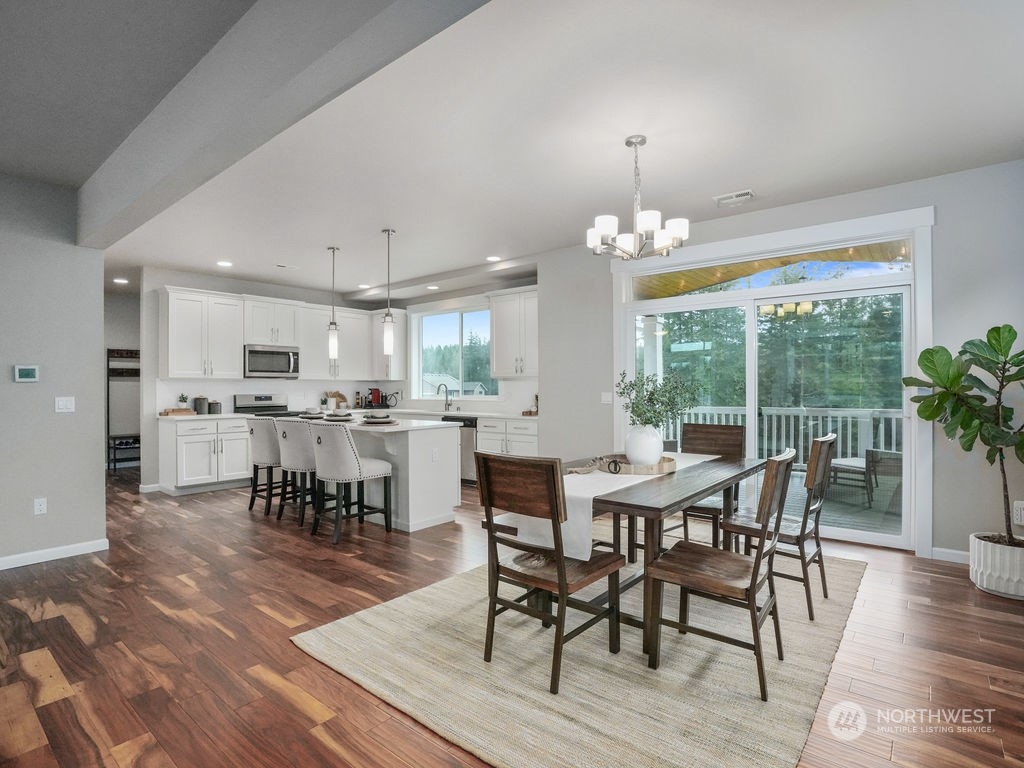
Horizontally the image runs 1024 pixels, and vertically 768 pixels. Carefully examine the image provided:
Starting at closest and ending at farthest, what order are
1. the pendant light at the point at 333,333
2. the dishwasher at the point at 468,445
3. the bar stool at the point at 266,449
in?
the pendant light at the point at 333,333, the bar stool at the point at 266,449, the dishwasher at the point at 468,445

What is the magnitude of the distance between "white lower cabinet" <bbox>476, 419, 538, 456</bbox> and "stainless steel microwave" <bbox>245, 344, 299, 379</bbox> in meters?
2.66

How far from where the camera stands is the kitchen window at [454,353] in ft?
23.6

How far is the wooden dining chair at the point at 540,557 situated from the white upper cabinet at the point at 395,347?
19.2 feet

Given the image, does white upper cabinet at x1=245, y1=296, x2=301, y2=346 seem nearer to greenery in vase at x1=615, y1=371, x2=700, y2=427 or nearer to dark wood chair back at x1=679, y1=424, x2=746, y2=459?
dark wood chair back at x1=679, y1=424, x2=746, y2=459

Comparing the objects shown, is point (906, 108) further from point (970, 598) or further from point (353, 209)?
point (353, 209)

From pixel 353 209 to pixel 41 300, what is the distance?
225 cm

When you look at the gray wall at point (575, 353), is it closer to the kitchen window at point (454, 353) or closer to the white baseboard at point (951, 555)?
the kitchen window at point (454, 353)

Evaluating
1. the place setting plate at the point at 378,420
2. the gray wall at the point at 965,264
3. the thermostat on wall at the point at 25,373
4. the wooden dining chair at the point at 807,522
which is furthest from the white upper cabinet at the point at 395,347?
the wooden dining chair at the point at 807,522

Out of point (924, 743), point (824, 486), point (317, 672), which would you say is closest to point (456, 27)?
point (317, 672)

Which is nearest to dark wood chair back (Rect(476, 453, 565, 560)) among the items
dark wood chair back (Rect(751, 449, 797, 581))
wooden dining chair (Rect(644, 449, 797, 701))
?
wooden dining chair (Rect(644, 449, 797, 701))

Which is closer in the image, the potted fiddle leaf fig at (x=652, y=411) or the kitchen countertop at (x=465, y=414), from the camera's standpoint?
the potted fiddle leaf fig at (x=652, y=411)

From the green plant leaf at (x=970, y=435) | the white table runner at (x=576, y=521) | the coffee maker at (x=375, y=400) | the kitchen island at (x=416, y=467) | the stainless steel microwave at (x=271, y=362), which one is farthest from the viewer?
the coffee maker at (x=375, y=400)

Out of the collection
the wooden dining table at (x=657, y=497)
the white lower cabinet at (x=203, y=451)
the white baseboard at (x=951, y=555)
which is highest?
the wooden dining table at (x=657, y=497)

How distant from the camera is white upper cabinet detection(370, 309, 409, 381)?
313 inches
